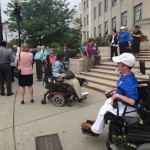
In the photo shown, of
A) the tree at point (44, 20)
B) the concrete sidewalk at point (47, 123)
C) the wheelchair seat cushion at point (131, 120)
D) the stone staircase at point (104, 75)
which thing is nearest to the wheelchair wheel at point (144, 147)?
the wheelchair seat cushion at point (131, 120)

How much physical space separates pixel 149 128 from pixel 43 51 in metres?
9.00

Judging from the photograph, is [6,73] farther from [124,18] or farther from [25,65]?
[124,18]

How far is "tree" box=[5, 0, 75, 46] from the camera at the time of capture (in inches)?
1141

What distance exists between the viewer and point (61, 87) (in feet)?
22.6

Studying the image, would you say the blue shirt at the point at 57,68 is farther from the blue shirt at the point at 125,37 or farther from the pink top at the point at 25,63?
the blue shirt at the point at 125,37

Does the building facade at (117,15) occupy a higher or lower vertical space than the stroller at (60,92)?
higher

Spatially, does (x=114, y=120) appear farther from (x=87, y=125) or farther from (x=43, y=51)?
(x=43, y=51)

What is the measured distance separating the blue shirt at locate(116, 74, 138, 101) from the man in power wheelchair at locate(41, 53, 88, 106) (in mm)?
2957

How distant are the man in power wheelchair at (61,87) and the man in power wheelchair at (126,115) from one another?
9.16ft

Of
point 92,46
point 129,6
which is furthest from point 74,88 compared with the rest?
point 129,6

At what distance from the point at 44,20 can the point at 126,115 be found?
87.8 ft

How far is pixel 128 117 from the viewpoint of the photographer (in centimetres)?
356

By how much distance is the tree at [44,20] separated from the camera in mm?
28984

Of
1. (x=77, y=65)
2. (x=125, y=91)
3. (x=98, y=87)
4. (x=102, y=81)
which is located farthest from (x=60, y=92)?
(x=77, y=65)
